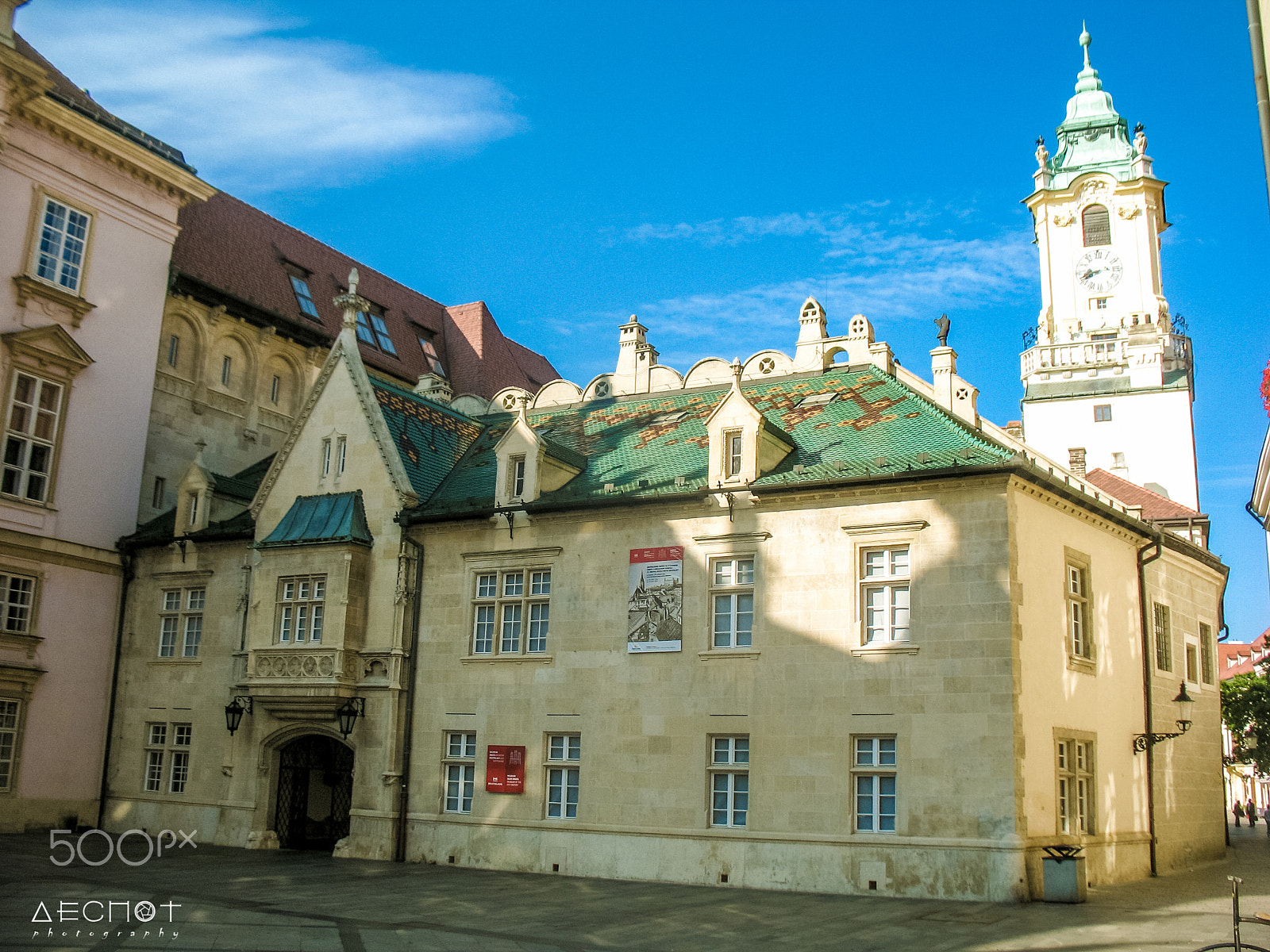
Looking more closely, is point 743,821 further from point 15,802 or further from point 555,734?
point 15,802

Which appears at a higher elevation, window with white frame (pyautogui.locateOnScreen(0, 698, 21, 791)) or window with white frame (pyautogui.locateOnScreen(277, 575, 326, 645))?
window with white frame (pyautogui.locateOnScreen(277, 575, 326, 645))

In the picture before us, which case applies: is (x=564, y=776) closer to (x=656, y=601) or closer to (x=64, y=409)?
(x=656, y=601)

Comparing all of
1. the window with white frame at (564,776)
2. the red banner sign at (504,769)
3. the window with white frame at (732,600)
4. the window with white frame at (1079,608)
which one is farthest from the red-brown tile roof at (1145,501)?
the red banner sign at (504,769)

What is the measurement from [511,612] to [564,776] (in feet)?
12.5

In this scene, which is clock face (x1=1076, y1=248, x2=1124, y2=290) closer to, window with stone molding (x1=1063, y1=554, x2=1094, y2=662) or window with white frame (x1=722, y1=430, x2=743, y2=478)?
window with stone molding (x1=1063, y1=554, x2=1094, y2=662)

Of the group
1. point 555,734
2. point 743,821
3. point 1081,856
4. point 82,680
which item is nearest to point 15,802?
point 82,680

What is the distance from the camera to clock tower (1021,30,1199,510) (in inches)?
2687

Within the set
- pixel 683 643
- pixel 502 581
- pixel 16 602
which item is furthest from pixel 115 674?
pixel 683 643

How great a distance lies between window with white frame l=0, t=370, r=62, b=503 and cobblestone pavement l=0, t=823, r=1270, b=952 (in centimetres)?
963

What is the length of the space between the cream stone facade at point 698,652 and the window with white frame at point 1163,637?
0.70 feet

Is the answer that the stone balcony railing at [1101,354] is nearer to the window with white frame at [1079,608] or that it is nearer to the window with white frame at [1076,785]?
the window with white frame at [1079,608]

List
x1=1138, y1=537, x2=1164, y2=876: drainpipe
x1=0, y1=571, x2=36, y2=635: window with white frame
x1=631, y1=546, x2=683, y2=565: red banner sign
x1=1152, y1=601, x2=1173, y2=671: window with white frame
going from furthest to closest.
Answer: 1. x1=0, y1=571, x2=36, y2=635: window with white frame
2. x1=1152, y1=601, x2=1173, y2=671: window with white frame
3. x1=1138, y1=537, x2=1164, y2=876: drainpipe
4. x1=631, y1=546, x2=683, y2=565: red banner sign

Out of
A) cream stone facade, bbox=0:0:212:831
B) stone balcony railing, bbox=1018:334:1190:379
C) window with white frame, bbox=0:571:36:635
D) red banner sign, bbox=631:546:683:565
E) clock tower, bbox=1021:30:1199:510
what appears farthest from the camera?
stone balcony railing, bbox=1018:334:1190:379

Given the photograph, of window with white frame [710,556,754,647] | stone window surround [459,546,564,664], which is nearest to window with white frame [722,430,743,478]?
window with white frame [710,556,754,647]
